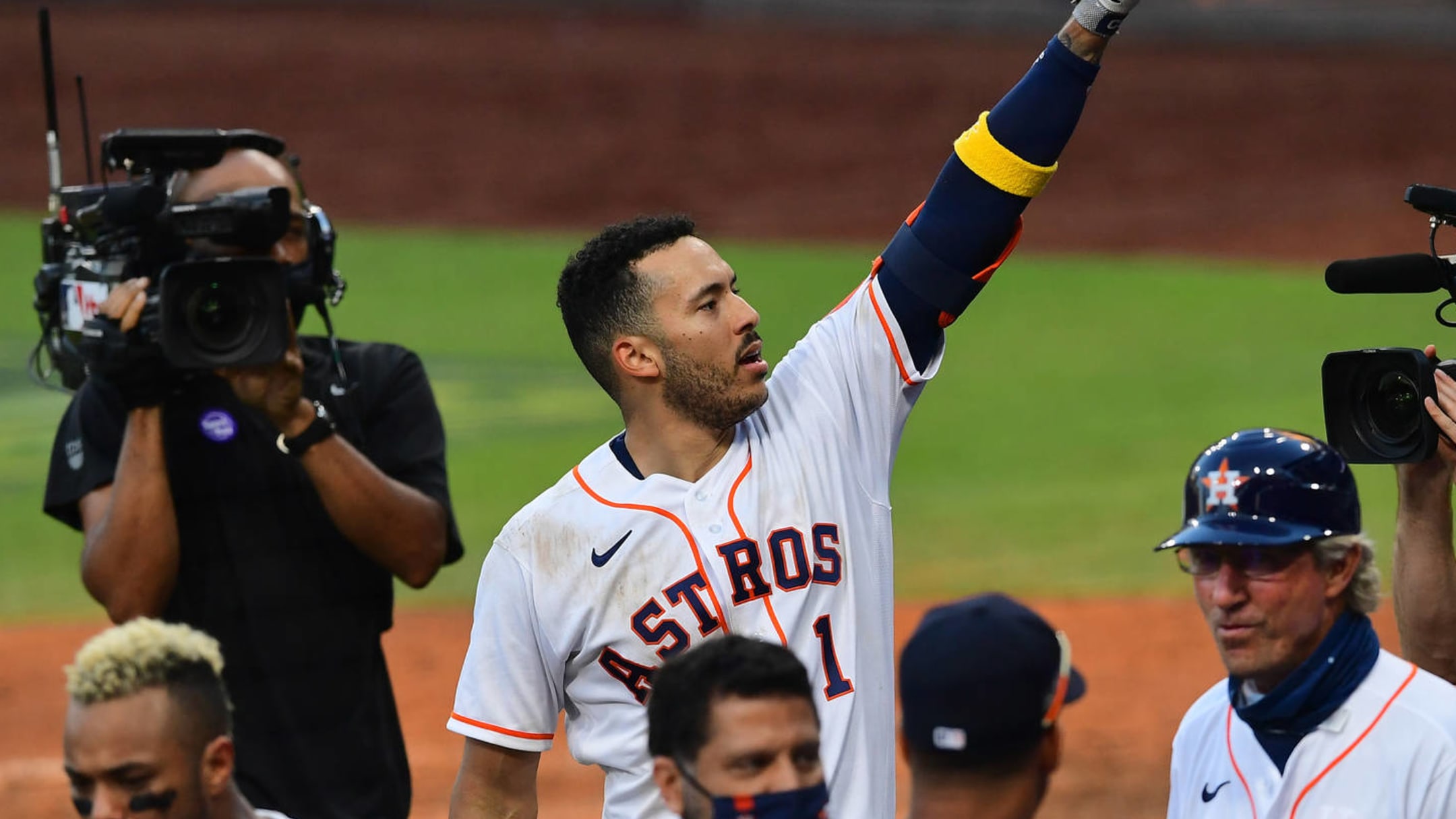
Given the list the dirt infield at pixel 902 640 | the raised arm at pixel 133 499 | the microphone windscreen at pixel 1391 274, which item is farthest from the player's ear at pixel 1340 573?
the dirt infield at pixel 902 640

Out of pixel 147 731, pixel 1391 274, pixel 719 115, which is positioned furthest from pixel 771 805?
pixel 719 115

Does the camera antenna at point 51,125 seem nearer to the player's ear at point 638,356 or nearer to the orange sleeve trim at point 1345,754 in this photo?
the player's ear at point 638,356

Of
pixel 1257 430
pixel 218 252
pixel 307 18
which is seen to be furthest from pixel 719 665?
pixel 307 18

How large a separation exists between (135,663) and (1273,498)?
180 centimetres

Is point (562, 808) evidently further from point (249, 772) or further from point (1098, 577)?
point (1098, 577)

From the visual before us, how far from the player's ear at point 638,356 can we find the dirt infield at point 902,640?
4.08m

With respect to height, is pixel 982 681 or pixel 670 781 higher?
pixel 982 681

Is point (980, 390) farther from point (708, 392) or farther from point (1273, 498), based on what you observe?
point (1273, 498)

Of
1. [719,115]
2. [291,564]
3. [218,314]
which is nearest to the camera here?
[218,314]

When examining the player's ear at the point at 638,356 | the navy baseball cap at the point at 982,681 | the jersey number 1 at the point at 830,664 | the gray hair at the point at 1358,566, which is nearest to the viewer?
the navy baseball cap at the point at 982,681

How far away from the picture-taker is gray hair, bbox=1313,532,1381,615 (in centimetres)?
289

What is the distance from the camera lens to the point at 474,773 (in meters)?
3.17

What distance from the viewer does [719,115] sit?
25.9 metres

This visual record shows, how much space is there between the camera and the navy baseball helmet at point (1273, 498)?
2.87m
